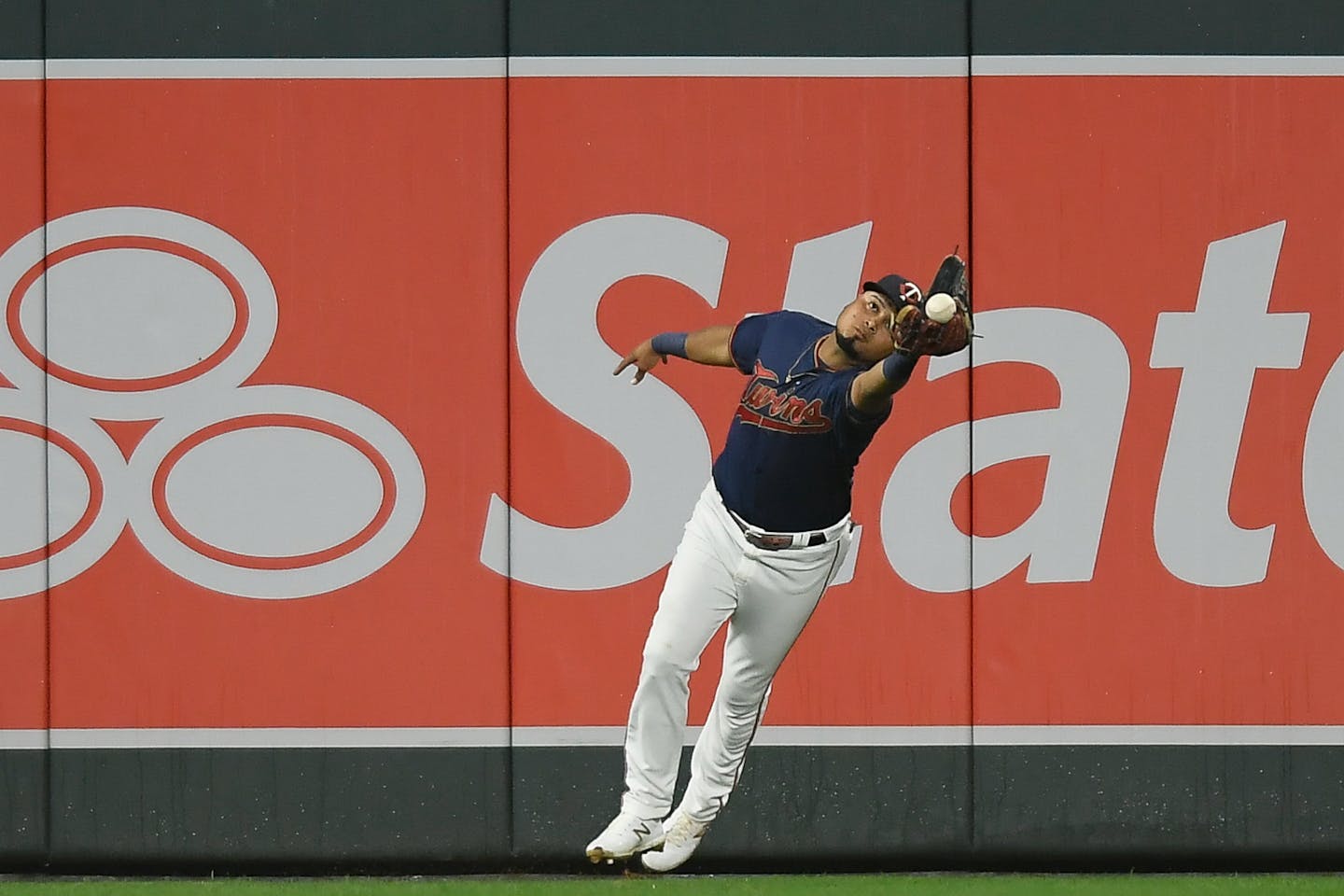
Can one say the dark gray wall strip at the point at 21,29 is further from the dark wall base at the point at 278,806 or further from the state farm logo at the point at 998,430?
the dark wall base at the point at 278,806

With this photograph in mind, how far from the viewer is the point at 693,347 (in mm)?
4484

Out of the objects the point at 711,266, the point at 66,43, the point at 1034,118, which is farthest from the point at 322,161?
the point at 1034,118

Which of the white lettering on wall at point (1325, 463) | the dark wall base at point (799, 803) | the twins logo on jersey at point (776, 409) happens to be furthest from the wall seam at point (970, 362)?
the twins logo on jersey at point (776, 409)

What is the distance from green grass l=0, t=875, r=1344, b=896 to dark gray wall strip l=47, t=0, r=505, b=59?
2753mm

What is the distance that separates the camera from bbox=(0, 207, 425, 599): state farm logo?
5711mm

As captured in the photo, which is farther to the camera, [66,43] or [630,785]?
[66,43]

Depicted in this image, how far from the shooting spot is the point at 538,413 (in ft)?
18.7

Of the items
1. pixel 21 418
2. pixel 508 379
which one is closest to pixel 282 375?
pixel 508 379

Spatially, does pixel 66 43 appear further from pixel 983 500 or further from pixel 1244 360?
pixel 1244 360

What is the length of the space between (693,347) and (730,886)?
81.6 inches

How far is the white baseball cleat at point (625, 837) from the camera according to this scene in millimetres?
4113

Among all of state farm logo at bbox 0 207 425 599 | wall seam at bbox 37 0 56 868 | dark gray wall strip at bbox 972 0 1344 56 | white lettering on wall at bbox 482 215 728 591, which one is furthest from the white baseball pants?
wall seam at bbox 37 0 56 868

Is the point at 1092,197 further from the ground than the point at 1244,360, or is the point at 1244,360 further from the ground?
the point at 1092,197

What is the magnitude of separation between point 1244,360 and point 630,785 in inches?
108
